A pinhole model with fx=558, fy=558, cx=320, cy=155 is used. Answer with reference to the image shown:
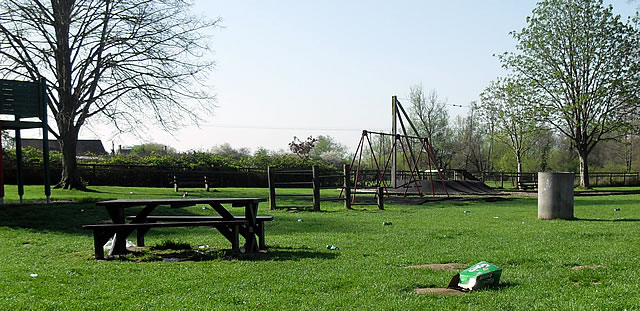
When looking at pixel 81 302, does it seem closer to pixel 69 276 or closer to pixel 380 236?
pixel 69 276

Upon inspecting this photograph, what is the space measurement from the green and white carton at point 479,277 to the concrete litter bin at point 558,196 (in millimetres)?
8537

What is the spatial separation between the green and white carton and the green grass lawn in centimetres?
10

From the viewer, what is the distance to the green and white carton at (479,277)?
502 cm

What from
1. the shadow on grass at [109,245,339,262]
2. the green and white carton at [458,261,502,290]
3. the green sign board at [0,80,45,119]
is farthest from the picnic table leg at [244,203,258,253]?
the green sign board at [0,80,45,119]

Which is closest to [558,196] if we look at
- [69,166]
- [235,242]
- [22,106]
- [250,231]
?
[250,231]

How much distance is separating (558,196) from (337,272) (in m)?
8.76

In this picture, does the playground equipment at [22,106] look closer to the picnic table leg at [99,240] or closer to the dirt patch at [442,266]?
Answer: the picnic table leg at [99,240]

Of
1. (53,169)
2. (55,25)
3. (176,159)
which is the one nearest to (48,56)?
(55,25)

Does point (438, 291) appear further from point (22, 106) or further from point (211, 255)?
point (22, 106)

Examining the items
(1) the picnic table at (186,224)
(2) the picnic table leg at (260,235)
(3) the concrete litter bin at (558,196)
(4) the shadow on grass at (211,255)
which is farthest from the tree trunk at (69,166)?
(3) the concrete litter bin at (558,196)

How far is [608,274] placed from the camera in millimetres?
5594

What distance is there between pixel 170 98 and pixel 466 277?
21221 mm

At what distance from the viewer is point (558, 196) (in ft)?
42.3

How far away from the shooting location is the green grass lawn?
179 inches
